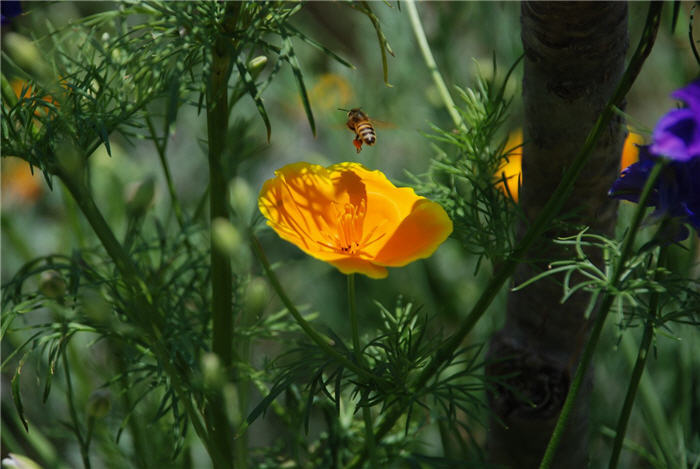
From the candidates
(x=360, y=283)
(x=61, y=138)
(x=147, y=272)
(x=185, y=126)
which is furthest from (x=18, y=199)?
(x=61, y=138)

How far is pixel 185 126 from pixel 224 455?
105 centimetres

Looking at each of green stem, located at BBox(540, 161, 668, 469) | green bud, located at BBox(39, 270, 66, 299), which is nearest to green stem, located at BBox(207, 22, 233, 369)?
green bud, located at BBox(39, 270, 66, 299)

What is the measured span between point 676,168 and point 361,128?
29cm

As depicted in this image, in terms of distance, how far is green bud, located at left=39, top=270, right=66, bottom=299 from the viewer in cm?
52

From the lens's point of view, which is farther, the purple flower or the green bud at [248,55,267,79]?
the green bud at [248,55,267,79]

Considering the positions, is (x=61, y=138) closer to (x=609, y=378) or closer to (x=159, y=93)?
(x=159, y=93)

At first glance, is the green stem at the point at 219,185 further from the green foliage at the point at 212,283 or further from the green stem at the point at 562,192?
the green stem at the point at 562,192

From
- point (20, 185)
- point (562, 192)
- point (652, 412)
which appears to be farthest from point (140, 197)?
point (20, 185)

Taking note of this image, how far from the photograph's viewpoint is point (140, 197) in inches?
25.9

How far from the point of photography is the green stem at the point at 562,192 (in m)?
0.41

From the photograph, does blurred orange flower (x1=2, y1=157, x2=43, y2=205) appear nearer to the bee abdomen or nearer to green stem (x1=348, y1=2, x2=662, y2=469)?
the bee abdomen

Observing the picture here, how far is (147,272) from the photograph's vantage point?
715 millimetres

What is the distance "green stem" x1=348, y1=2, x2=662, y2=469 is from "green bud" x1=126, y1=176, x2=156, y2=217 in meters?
0.28

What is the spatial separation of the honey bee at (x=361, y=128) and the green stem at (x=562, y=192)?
0.19 metres
